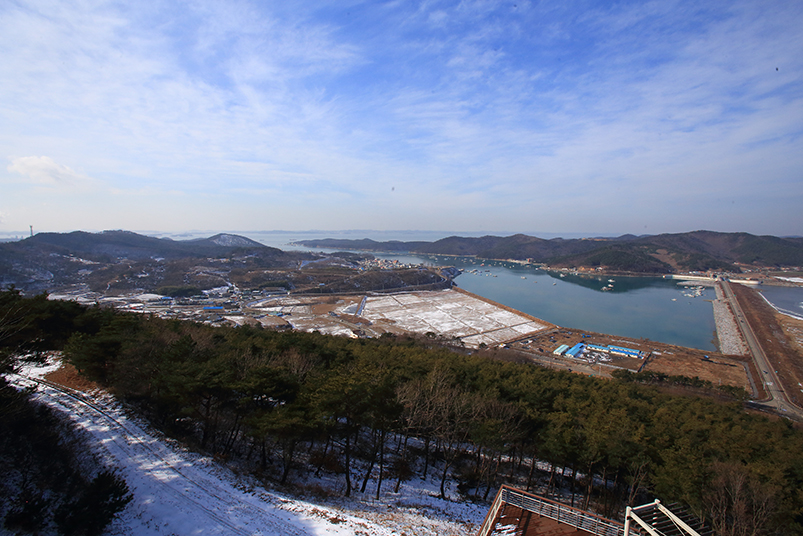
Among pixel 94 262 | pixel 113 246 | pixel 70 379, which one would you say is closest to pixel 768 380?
pixel 70 379

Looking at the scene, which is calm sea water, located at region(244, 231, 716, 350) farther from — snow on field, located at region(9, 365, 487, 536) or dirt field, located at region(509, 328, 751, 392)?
snow on field, located at region(9, 365, 487, 536)

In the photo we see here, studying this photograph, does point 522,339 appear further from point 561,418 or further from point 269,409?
point 269,409

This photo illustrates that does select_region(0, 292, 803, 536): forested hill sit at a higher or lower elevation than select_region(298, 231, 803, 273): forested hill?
lower

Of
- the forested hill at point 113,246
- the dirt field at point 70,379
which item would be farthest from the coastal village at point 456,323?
the forested hill at point 113,246

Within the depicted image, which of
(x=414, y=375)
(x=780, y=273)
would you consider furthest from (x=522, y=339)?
(x=780, y=273)

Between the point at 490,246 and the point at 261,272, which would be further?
the point at 490,246

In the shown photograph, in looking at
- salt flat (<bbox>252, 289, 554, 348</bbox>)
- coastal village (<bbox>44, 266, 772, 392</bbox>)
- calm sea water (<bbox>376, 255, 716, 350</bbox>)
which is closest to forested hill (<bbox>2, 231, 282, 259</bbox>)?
coastal village (<bbox>44, 266, 772, 392</bbox>)

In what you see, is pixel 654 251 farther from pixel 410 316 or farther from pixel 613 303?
pixel 410 316
